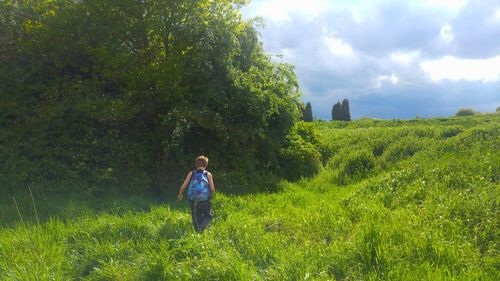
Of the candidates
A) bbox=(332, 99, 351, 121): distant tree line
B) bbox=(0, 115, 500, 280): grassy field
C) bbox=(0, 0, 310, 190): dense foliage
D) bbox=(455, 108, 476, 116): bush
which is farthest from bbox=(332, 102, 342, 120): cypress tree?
bbox=(0, 115, 500, 280): grassy field

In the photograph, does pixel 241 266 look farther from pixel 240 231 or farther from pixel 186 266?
pixel 240 231

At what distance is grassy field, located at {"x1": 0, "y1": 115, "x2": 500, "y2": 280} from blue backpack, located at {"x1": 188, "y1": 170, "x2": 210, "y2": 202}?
58 centimetres

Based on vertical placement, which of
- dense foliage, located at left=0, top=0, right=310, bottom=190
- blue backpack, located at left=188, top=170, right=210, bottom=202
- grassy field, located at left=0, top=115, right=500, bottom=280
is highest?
dense foliage, located at left=0, top=0, right=310, bottom=190

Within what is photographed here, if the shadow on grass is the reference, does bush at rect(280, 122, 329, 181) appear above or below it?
above

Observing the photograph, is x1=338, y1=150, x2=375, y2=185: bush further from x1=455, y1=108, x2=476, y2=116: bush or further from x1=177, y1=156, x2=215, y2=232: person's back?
x1=455, y1=108, x2=476, y2=116: bush

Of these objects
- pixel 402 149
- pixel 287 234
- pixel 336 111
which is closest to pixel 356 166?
pixel 402 149

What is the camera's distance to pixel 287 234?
6.89 m

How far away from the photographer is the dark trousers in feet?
22.1

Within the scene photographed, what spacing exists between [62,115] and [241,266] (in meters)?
7.63

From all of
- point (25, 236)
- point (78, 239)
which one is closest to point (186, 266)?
point (78, 239)

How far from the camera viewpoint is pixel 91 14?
11.2 m

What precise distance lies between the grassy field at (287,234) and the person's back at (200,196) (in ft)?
0.66

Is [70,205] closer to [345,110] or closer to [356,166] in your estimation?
[356,166]

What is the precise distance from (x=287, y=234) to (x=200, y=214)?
1556mm
